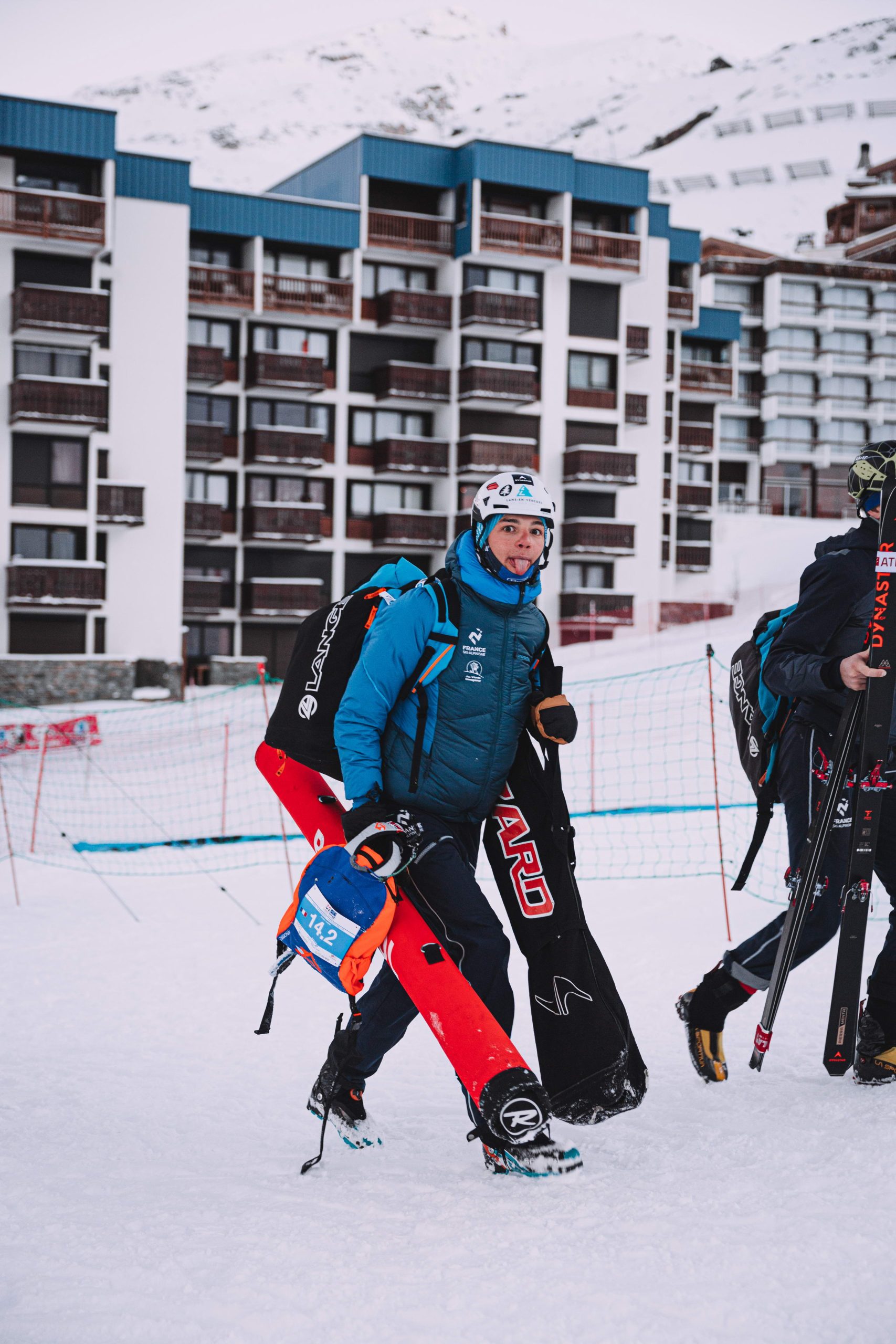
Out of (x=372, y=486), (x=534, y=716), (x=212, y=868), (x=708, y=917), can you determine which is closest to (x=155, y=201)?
(x=372, y=486)

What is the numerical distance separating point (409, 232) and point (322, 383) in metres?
4.86

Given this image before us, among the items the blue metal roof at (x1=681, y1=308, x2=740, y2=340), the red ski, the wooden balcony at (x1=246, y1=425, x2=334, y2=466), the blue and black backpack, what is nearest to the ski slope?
the red ski

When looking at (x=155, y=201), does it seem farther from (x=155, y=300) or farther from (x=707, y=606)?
(x=707, y=606)

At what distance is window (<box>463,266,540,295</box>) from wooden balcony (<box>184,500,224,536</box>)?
9.21m

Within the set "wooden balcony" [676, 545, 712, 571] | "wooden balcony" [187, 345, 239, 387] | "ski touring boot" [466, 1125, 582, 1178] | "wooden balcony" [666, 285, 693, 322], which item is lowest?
"ski touring boot" [466, 1125, 582, 1178]

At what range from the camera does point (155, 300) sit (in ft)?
101

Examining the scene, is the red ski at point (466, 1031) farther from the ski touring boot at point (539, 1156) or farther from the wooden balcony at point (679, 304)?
the wooden balcony at point (679, 304)

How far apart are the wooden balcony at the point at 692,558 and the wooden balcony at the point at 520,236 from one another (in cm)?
1191

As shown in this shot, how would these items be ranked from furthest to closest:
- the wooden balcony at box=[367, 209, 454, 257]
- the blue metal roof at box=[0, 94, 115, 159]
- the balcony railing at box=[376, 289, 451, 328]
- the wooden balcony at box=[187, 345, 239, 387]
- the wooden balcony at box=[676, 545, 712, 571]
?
the wooden balcony at box=[676, 545, 712, 571], the balcony railing at box=[376, 289, 451, 328], the wooden balcony at box=[367, 209, 454, 257], the wooden balcony at box=[187, 345, 239, 387], the blue metal roof at box=[0, 94, 115, 159]

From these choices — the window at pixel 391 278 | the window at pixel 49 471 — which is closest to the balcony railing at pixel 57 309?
the window at pixel 49 471

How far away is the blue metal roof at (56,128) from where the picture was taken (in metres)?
28.2

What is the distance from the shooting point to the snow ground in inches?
108

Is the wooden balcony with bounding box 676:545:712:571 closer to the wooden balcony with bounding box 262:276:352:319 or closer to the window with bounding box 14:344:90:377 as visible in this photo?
the wooden balcony with bounding box 262:276:352:319

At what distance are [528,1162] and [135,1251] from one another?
103cm
